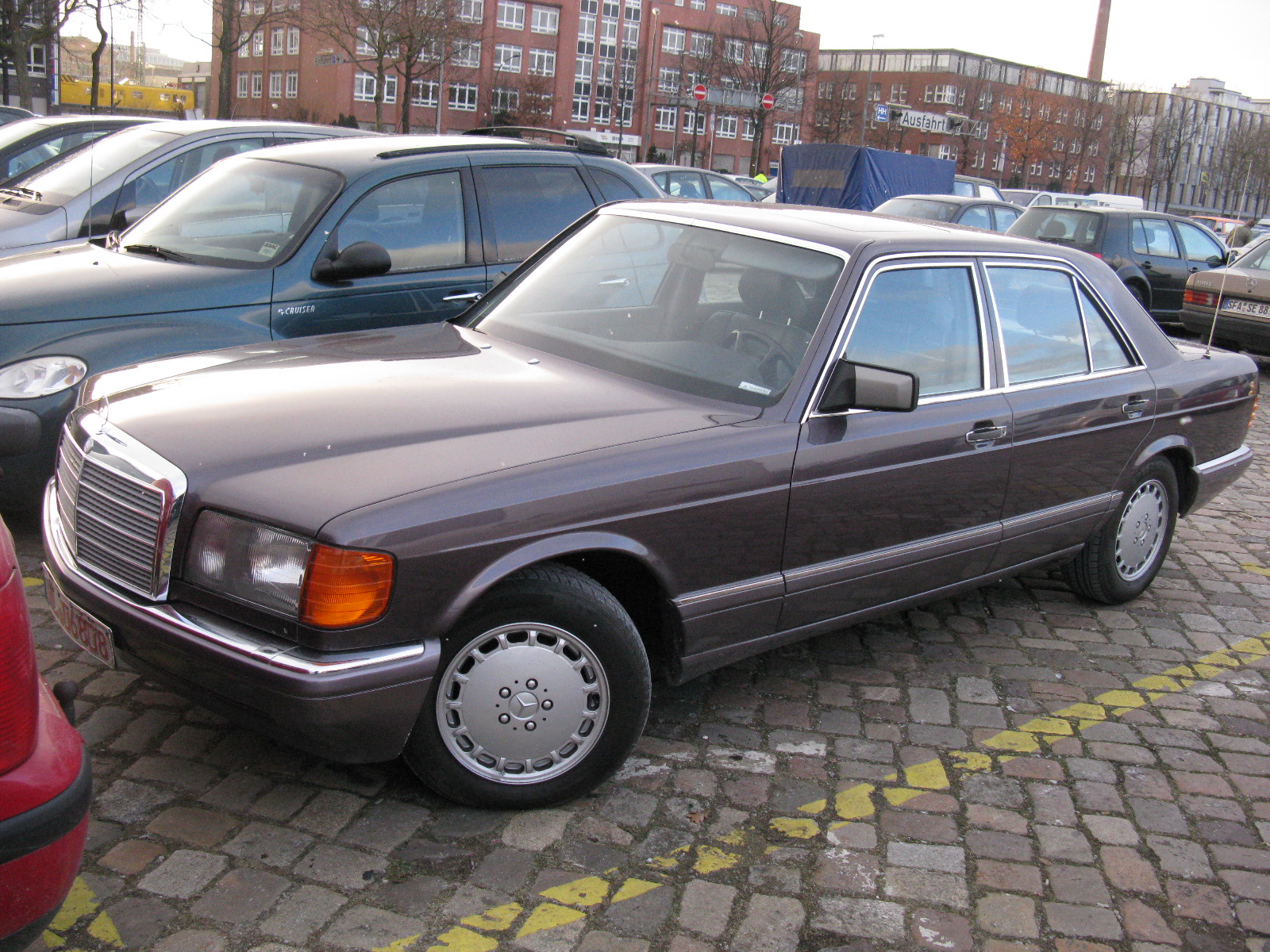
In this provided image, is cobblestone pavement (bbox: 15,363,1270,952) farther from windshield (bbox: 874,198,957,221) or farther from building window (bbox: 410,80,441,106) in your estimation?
building window (bbox: 410,80,441,106)

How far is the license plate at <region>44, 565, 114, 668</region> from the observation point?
3.09m

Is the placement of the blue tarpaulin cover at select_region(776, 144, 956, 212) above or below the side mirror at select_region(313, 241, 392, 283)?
above

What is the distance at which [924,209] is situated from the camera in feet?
56.4

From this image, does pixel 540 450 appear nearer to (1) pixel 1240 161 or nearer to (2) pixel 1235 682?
(2) pixel 1235 682

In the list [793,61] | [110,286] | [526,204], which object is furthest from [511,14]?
[110,286]

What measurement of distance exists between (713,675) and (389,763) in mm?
1343

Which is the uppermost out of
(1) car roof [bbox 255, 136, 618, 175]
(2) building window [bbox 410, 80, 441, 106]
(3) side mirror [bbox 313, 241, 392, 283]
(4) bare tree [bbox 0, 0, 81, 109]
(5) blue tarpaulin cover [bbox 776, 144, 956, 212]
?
(2) building window [bbox 410, 80, 441, 106]

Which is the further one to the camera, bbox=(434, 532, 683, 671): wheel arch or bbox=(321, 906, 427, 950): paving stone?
bbox=(434, 532, 683, 671): wheel arch

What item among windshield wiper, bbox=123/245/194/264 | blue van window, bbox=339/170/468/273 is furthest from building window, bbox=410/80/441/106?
windshield wiper, bbox=123/245/194/264

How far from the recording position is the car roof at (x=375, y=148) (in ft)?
19.7

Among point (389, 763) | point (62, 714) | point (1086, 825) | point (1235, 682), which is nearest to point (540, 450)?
point (389, 763)

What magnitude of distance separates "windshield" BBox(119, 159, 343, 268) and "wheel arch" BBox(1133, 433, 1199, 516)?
401cm

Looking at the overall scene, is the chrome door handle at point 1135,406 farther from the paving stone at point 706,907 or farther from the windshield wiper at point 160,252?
the windshield wiper at point 160,252

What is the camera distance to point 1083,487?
4898mm
